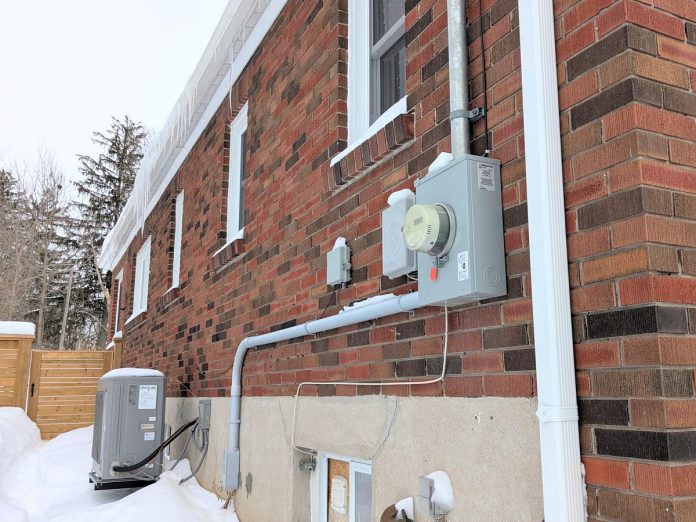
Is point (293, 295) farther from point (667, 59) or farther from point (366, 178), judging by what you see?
point (667, 59)

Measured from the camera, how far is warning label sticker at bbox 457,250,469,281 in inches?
83.0

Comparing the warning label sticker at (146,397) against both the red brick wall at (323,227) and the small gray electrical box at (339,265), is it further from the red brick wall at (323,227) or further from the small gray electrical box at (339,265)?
the small gray electrical box at (339,265)

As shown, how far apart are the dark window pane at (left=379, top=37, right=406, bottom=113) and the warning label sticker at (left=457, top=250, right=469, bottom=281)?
1.50 meters

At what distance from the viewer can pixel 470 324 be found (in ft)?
A: 7.50

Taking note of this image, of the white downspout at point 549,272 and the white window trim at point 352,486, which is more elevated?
the white downspout at point 549,272

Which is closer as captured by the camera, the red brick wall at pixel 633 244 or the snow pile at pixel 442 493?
the red brick wall at pixel 633 244

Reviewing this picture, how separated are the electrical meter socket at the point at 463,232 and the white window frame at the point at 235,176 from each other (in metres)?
3.72

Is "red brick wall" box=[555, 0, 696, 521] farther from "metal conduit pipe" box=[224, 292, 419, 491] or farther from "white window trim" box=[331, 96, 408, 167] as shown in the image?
"white window trim" box=[331, 96, 408, 167]

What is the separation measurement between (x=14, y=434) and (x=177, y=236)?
3.32 meters

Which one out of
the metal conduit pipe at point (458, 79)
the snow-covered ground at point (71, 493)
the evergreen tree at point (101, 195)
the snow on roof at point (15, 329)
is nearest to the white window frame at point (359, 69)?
the metal conduit pipe at point (458, 79)

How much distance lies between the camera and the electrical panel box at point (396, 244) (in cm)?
258

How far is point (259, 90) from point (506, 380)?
148 inches

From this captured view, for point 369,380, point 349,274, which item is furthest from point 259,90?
point 369,380

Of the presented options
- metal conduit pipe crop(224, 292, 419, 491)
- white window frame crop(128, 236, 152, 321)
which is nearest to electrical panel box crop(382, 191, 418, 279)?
metal conduit pipe crop(224, 292, 419, 491)
